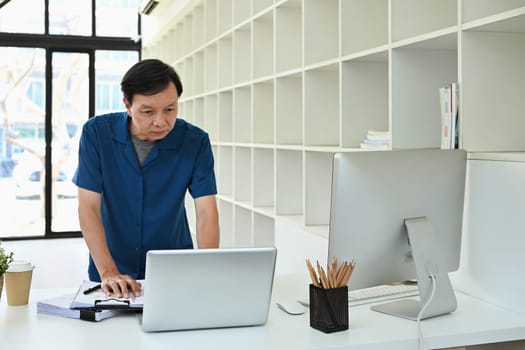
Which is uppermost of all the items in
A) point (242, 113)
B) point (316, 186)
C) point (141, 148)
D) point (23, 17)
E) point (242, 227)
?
point (23, 17)

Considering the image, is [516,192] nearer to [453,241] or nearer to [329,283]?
[453,241]

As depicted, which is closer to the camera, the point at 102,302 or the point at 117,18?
the point at 102,302

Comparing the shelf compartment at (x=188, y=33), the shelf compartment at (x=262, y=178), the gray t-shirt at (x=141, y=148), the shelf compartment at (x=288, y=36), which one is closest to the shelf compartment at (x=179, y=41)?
the shelf compartment at (x=188, y=33)

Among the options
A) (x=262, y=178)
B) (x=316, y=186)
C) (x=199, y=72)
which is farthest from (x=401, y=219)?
(x=199, y=72)

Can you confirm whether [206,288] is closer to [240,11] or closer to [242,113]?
[242,113]

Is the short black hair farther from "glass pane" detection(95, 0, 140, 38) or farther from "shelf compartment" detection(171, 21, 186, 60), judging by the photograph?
"glass pane" detection(95, 0, 140, 38)

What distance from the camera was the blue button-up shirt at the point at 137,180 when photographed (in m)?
2.48

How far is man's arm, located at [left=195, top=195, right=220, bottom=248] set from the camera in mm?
2543

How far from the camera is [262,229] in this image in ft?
14.6

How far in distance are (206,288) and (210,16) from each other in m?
4.25

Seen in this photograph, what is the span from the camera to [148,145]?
2.53 meters

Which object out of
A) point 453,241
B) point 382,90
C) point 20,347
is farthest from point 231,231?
point 20,347

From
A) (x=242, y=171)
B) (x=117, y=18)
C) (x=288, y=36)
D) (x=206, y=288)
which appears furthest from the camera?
(x=117, y=18)

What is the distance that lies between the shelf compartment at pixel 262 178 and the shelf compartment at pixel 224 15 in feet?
4.12
